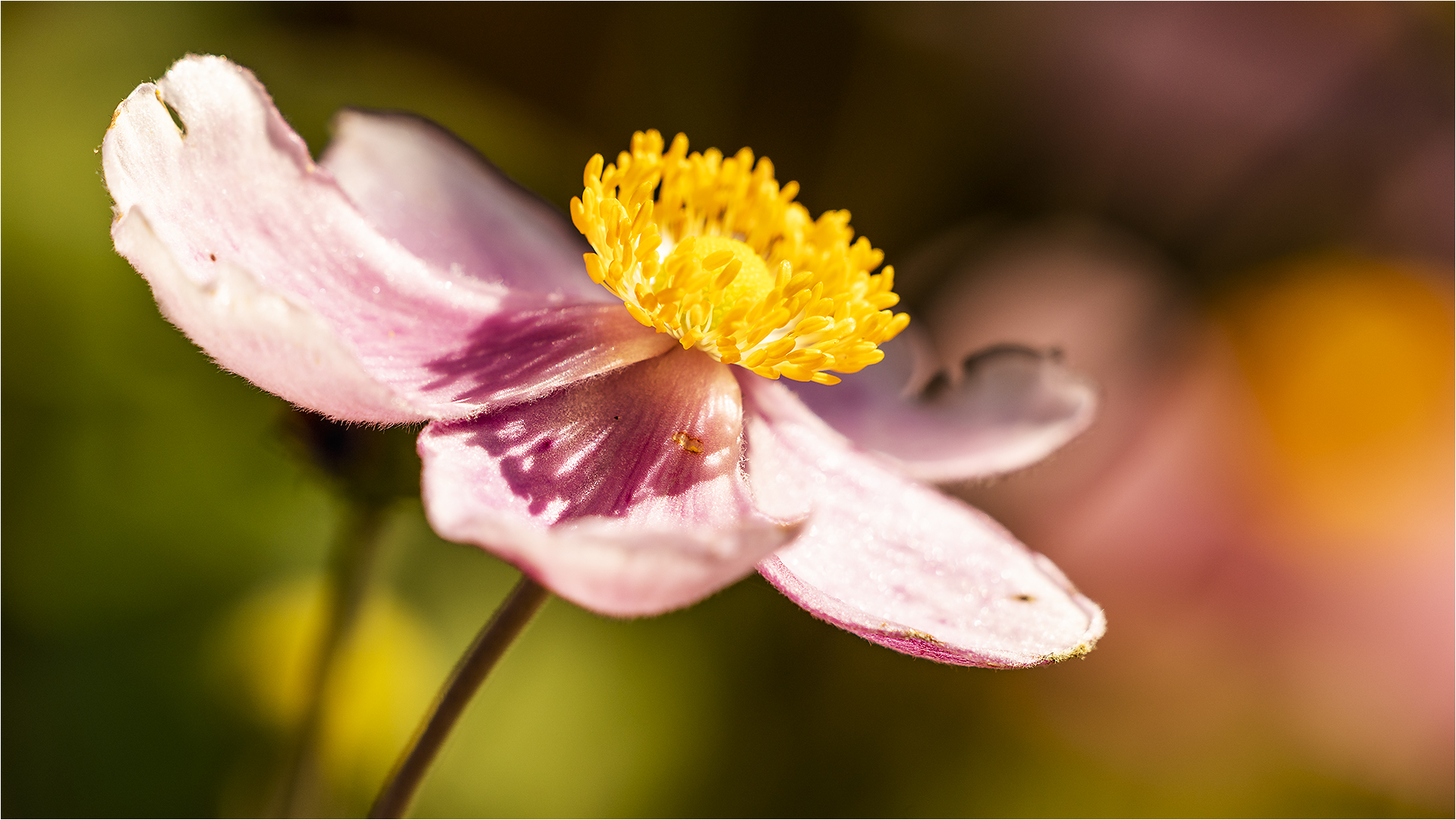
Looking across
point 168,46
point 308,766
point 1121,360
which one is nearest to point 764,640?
point 308,766

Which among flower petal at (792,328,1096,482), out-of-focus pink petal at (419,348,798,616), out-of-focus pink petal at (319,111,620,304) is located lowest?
out-of-focus pink petal at (419,348,798,616)

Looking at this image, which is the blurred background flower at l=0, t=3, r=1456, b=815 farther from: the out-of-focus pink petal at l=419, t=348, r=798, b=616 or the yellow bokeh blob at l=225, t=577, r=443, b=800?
the out-of-focus pink petal at l=419, t=348, r=798, b=616

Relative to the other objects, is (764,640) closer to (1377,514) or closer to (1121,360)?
(1121,360)

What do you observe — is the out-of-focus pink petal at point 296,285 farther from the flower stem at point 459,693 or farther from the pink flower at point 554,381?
the flower stem at point 459,693

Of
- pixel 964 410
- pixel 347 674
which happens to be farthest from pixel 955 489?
pixel 347 674

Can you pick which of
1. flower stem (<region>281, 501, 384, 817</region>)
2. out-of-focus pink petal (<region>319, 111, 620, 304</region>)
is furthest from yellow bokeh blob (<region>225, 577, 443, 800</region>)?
out-of-focus pink petal (<region>319, 111, 620, 304</region>)

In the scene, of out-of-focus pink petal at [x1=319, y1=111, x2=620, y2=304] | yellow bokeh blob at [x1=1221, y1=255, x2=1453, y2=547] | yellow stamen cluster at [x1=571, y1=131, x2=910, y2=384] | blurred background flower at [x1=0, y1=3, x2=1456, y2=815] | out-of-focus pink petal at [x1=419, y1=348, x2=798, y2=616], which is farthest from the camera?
yellow bokeh blob at [x1=1221, y1=255, x2=1453, y2=547]

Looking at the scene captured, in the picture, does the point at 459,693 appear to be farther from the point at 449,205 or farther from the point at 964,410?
the point at 964,410
